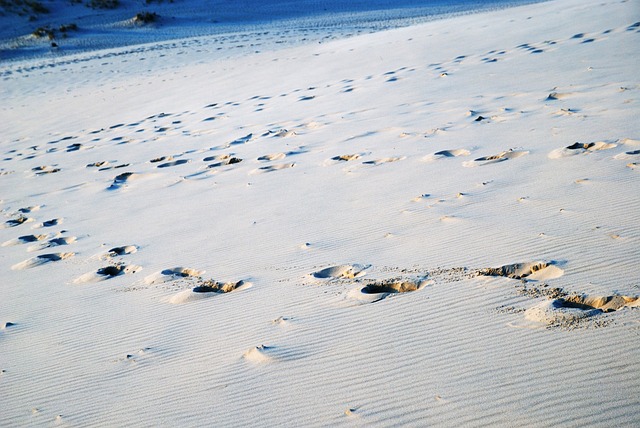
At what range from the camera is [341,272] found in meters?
3.05

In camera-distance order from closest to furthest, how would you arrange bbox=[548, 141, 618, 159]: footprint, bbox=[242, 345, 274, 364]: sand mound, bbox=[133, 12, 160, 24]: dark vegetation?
bbox=[242, 345, 274, 364]: sand mound < bbox=[548, 141, 618, 159]: footprint < bbox=[133, 12, 160, 24]: dark vegetation

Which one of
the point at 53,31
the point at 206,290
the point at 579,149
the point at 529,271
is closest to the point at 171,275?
the point at 206,290

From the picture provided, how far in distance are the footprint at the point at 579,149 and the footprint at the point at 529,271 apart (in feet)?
5.44

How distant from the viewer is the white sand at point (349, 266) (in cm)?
210

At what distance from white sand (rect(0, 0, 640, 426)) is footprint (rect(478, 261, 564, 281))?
0.06ft

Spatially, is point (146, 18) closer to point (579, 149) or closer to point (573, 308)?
point (579, 149)

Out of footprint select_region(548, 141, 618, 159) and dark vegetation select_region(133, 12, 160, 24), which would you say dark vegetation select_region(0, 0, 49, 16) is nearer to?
dark vegetation select_region(133, 12, 160, 24)

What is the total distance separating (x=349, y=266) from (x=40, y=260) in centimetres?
220

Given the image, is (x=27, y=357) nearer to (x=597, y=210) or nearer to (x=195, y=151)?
(x=597, y=210)

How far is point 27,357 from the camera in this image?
2.72 meters

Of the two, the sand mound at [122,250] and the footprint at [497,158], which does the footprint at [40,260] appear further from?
the footprint at [497,158]

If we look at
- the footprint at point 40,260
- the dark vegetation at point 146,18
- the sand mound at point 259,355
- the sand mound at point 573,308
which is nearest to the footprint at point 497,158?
the sand mound at point 573,308

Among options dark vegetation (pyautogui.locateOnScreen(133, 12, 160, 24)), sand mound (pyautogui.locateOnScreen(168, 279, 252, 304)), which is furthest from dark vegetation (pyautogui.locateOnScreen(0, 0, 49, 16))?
sand mound (pyautogui.locateOnScreen(168, 279, 252, 304))

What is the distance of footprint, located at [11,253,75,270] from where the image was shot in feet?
12.6
